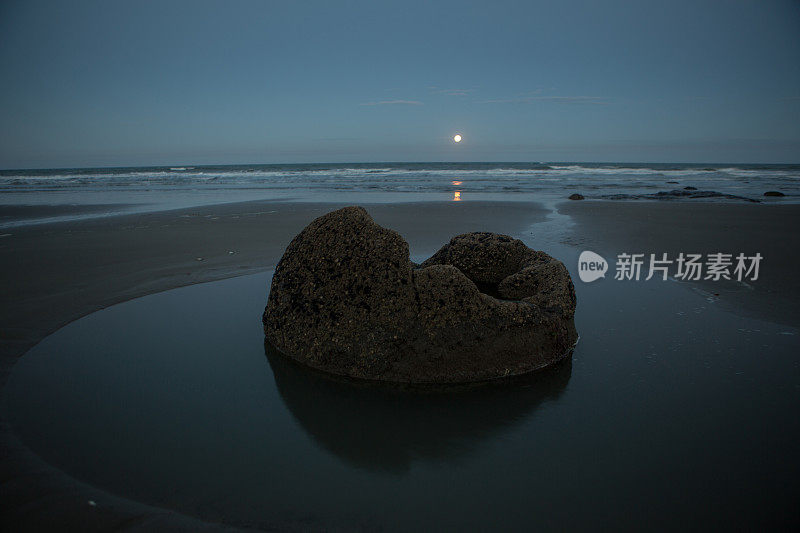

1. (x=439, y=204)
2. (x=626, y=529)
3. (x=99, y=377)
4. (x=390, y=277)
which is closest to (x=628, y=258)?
(x=390, y=277)

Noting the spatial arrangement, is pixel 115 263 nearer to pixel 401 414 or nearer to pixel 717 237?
pixel 401 414

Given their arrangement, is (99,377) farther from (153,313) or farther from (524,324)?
(524,324)

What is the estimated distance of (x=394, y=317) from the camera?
3.14 metres

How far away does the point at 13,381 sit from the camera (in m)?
3.14

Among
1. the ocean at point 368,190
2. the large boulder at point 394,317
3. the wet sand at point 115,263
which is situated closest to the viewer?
the wet sand at point 115,263

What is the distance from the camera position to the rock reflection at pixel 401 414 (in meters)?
2.44

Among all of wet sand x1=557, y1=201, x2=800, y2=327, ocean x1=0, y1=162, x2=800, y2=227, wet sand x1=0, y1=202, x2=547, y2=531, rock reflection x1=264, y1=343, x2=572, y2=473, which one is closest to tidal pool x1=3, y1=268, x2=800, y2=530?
rock reflection x1=264, y1=343, x2=572, y2=473

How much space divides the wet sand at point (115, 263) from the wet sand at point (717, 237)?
176 cm

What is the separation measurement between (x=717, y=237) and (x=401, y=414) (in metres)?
8.62

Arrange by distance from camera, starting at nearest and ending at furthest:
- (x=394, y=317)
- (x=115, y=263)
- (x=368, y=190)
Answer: (x=394, y=317) < (x=115, y=263) < (x=368, y=190)

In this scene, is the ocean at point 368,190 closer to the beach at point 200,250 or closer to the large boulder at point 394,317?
the beach at point 200,250

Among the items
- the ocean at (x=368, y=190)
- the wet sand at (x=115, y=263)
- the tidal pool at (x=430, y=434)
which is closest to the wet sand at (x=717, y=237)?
the tidal pool at (x=430, y=434)

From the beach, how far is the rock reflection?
91 centimetres

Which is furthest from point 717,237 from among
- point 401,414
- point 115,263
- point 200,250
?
point 115,263
